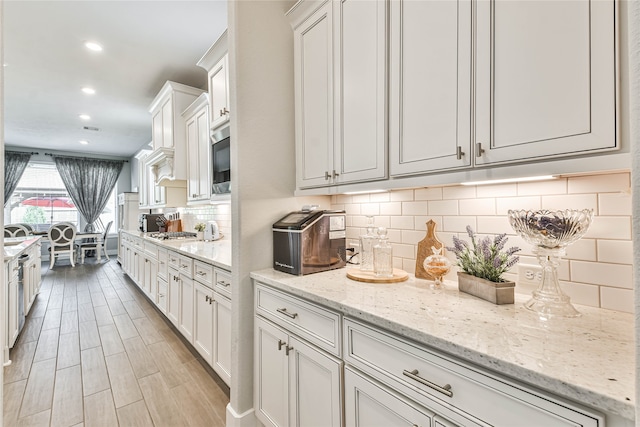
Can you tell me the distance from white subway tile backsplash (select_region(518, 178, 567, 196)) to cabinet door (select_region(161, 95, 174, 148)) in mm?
3777

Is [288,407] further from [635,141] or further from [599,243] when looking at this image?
[635,141]

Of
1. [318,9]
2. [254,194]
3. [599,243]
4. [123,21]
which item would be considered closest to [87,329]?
[254,194]

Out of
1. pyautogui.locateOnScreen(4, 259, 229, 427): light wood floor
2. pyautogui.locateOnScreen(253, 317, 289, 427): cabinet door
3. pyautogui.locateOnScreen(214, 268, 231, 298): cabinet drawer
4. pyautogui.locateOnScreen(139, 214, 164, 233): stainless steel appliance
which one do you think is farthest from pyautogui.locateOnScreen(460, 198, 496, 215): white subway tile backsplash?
pyautogui.locateOnScreen(139, 214, 164, 233): stainless steel appliance

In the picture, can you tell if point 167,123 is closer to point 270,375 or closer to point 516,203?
point 270,375

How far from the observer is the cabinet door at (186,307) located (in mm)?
2410

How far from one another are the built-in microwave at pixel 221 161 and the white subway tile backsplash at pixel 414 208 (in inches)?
61.2

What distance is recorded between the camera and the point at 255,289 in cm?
163

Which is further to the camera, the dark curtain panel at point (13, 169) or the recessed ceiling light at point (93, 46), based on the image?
the dark curtain panel at point (13, 169)

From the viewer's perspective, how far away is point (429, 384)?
Result: 815mm

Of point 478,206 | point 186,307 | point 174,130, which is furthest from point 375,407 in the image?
point 174,130

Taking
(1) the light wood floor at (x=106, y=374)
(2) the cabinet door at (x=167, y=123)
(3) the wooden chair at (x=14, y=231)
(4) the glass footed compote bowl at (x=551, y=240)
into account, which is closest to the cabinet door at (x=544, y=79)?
(4) the glass footed compote bowl at (x=551, y=240)

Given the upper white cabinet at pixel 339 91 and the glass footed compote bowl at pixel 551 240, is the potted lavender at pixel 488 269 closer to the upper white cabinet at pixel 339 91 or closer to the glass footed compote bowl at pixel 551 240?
the glass footed compote bowl at pixel 551 240

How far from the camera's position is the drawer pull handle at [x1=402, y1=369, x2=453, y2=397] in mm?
774

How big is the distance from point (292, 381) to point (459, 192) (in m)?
1.15
